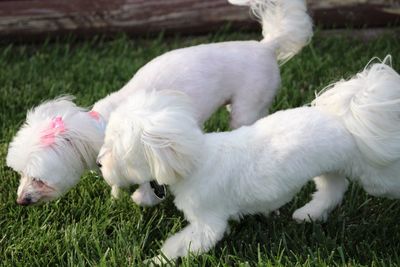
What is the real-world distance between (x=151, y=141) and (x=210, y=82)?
46.9 inches

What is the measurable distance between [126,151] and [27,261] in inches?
34.7

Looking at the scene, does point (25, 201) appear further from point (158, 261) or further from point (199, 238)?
point (199, 238)

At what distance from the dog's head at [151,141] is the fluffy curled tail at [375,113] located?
0.71m

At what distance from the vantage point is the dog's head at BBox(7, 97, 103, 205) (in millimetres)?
3330

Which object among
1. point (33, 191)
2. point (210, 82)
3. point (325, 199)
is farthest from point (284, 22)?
point (33, 191)

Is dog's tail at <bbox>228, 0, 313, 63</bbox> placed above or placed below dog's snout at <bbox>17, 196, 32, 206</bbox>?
above

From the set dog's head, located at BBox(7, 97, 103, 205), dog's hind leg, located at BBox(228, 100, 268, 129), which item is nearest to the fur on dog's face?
dog's head, located at BBox(7, 97, 103, 205)

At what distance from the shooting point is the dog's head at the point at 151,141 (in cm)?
284

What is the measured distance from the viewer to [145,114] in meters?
2.89

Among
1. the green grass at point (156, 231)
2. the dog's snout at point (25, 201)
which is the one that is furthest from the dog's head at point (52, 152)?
the green grass at point (156, 231)

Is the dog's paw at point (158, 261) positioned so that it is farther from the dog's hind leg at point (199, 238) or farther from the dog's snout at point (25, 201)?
the dog's snout at point (25, 201)

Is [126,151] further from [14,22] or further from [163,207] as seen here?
[14,22]

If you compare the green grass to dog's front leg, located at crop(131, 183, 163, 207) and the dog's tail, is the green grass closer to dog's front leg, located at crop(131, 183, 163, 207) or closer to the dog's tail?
dog's front leg, located at crop(131, 183, 163, 207)

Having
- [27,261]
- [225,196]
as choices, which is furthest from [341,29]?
[27,261]
